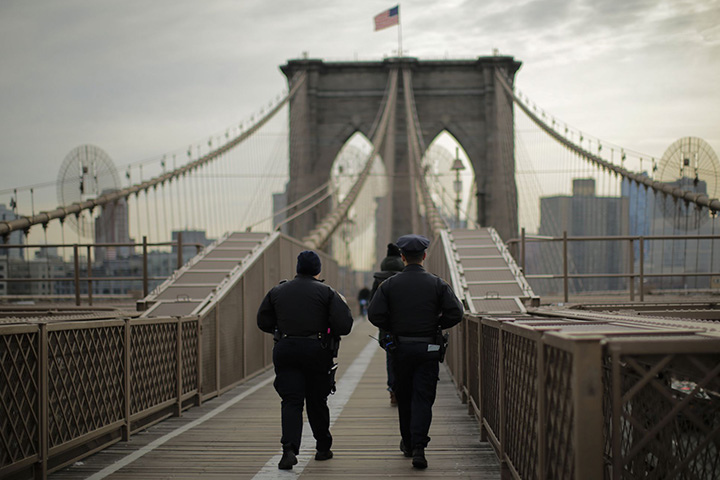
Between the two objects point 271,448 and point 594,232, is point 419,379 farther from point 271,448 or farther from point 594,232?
point 594,232

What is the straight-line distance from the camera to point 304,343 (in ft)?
20.6

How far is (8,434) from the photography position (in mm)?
5320

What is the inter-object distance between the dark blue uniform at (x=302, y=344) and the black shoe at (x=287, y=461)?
0.17ft

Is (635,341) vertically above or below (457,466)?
above

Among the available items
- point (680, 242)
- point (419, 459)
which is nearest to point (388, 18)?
point (680, 242)

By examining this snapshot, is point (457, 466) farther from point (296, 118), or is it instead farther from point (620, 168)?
point (296, 118)

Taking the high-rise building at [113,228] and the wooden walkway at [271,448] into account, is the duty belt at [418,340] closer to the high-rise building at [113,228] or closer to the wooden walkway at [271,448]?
the wooden walkway at [271,448]

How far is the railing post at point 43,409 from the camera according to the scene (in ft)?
18.6

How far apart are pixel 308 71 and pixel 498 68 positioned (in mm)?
10097

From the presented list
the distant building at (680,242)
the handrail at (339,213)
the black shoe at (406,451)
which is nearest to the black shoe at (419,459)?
the black shoe at (406,451)

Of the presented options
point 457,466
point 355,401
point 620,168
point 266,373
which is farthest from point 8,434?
point 620,168

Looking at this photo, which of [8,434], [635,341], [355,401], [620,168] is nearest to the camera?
[635,341]

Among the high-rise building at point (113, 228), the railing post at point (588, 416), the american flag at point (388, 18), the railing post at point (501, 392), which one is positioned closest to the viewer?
the railing post at point (588, 416)

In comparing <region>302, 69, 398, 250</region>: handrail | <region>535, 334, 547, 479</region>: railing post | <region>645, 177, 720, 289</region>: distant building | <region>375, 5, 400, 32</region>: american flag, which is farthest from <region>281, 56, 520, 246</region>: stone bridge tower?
<region>535, 334, 547, 479</region>: railing post
